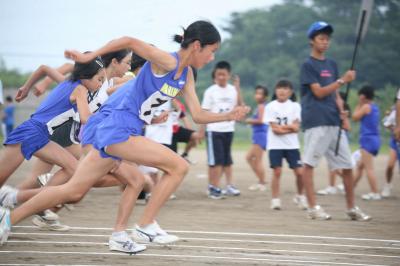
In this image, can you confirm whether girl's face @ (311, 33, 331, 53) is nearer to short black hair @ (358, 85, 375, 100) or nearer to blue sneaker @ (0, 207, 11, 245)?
short black hair @ (358, 85, 375, 100)

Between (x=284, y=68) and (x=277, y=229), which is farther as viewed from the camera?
(x=284, y=68)

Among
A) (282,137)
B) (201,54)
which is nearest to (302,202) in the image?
(282,137)

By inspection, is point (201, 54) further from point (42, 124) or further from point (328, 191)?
point (328, 191)

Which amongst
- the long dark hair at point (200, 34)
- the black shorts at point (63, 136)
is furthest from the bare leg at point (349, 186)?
the long dark hair at point (200, 34)

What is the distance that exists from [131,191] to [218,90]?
20.0ft

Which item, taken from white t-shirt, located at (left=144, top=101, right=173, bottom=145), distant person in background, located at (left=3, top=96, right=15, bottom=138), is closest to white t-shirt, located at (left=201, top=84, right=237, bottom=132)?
white t-shirt, located at (left=144, top=101, right=173, bottom=145)

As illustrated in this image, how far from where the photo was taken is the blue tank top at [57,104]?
8.07 meters

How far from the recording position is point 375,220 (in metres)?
10.3

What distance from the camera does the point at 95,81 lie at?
25.9ft

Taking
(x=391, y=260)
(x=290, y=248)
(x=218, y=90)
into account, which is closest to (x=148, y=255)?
(x=290, y=248)

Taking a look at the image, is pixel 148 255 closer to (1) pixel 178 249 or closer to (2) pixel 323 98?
(1) pixel 178 249

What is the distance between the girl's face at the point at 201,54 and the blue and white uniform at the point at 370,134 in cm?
723

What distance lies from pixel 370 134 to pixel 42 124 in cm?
717

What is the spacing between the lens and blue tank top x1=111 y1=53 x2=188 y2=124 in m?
6.79
